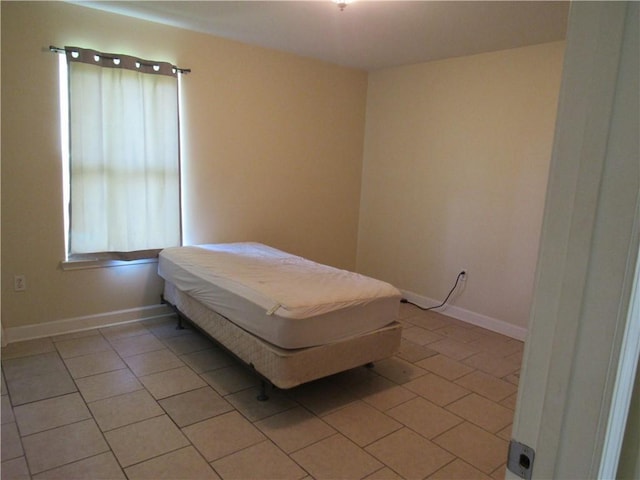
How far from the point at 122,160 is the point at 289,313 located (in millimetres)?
2119

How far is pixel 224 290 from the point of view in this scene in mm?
2809

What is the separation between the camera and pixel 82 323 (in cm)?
351

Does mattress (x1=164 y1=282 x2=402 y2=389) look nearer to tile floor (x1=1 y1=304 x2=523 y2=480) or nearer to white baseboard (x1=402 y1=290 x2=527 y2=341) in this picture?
tile floor (x1=1 y1=304 x2=523 y2=480)

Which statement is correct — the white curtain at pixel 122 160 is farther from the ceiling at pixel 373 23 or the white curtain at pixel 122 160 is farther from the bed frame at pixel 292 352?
the bed frame at pixel 292 352

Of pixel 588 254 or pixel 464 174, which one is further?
pixel 464 174

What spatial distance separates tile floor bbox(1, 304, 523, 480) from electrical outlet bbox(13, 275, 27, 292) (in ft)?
1.35

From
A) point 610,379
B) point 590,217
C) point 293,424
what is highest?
point 590,217

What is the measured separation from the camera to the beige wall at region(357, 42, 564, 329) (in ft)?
11.9

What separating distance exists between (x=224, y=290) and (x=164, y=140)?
163cm

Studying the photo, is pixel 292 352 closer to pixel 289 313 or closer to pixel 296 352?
pixel 296 352

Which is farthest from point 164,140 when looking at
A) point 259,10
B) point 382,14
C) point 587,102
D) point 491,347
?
point 587,102

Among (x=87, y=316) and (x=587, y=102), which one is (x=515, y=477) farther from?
(x=87, y=316)

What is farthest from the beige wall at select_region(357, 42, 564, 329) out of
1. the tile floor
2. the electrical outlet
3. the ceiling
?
the electrical outlet

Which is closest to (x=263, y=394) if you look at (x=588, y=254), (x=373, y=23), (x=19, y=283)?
(x=19, y=283)
